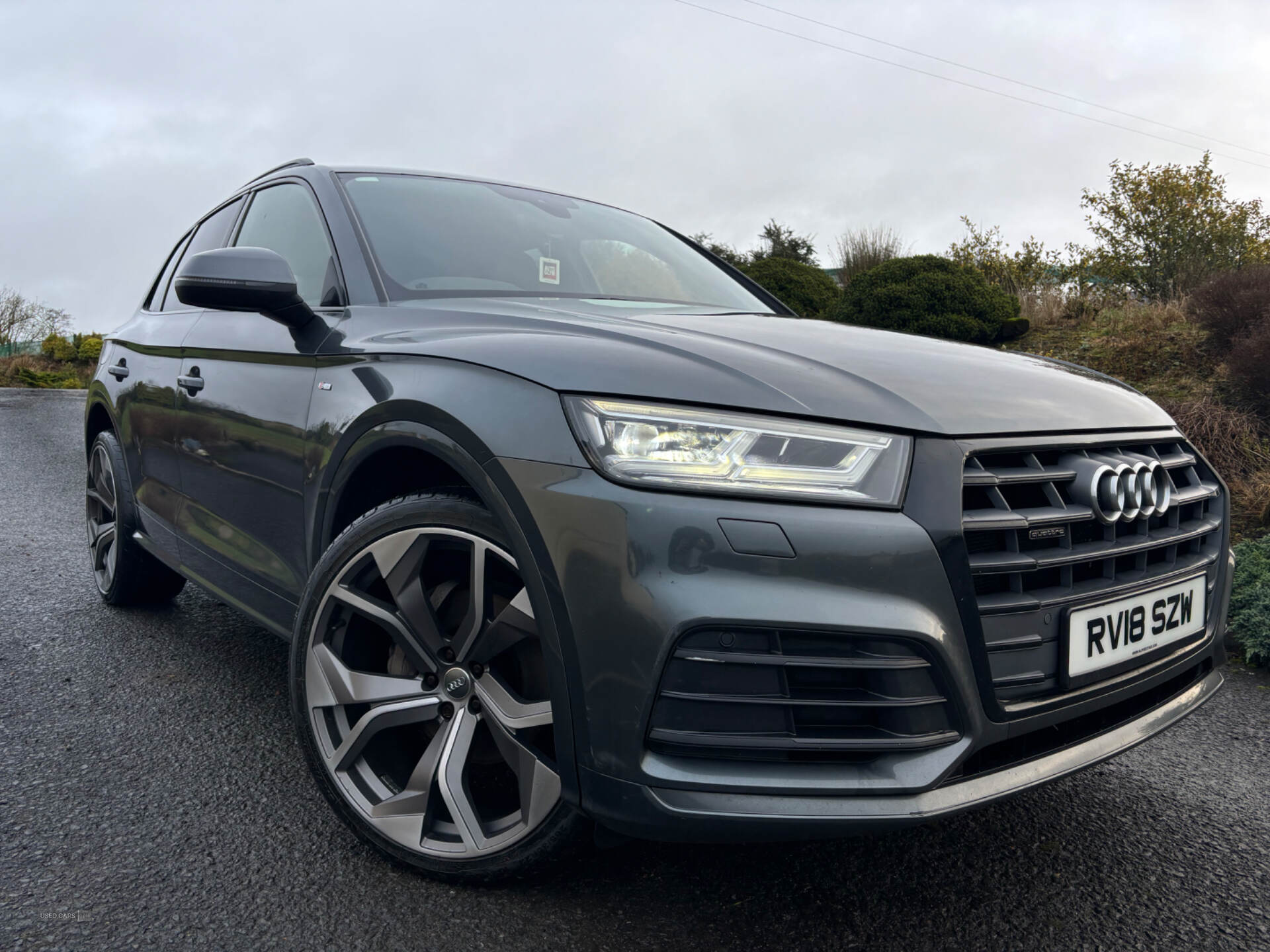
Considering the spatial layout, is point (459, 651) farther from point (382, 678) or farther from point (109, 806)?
point (109, 806)

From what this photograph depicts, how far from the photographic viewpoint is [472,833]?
183cm

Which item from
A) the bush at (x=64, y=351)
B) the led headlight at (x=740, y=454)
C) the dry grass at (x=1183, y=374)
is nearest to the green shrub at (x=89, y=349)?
the bush at (x=64, y=351)

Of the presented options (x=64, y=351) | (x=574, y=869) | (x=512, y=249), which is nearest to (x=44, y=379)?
(x=64, y=351)

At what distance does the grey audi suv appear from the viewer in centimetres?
148

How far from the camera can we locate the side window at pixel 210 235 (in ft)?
11.6

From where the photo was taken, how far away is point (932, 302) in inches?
384

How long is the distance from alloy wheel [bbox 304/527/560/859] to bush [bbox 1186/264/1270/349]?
698cm

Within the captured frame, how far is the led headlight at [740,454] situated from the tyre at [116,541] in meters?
2.75

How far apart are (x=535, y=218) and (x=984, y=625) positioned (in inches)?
78.8

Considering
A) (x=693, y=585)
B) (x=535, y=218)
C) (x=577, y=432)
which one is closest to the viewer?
(x=693, y=585)

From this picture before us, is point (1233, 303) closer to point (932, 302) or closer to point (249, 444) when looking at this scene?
point (932, 302)

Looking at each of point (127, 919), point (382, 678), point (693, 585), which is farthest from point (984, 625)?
point (127, 919)

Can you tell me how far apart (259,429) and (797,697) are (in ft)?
5.53

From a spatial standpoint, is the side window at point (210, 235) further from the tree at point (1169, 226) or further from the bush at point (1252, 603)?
the tree at point (1169, 226)
